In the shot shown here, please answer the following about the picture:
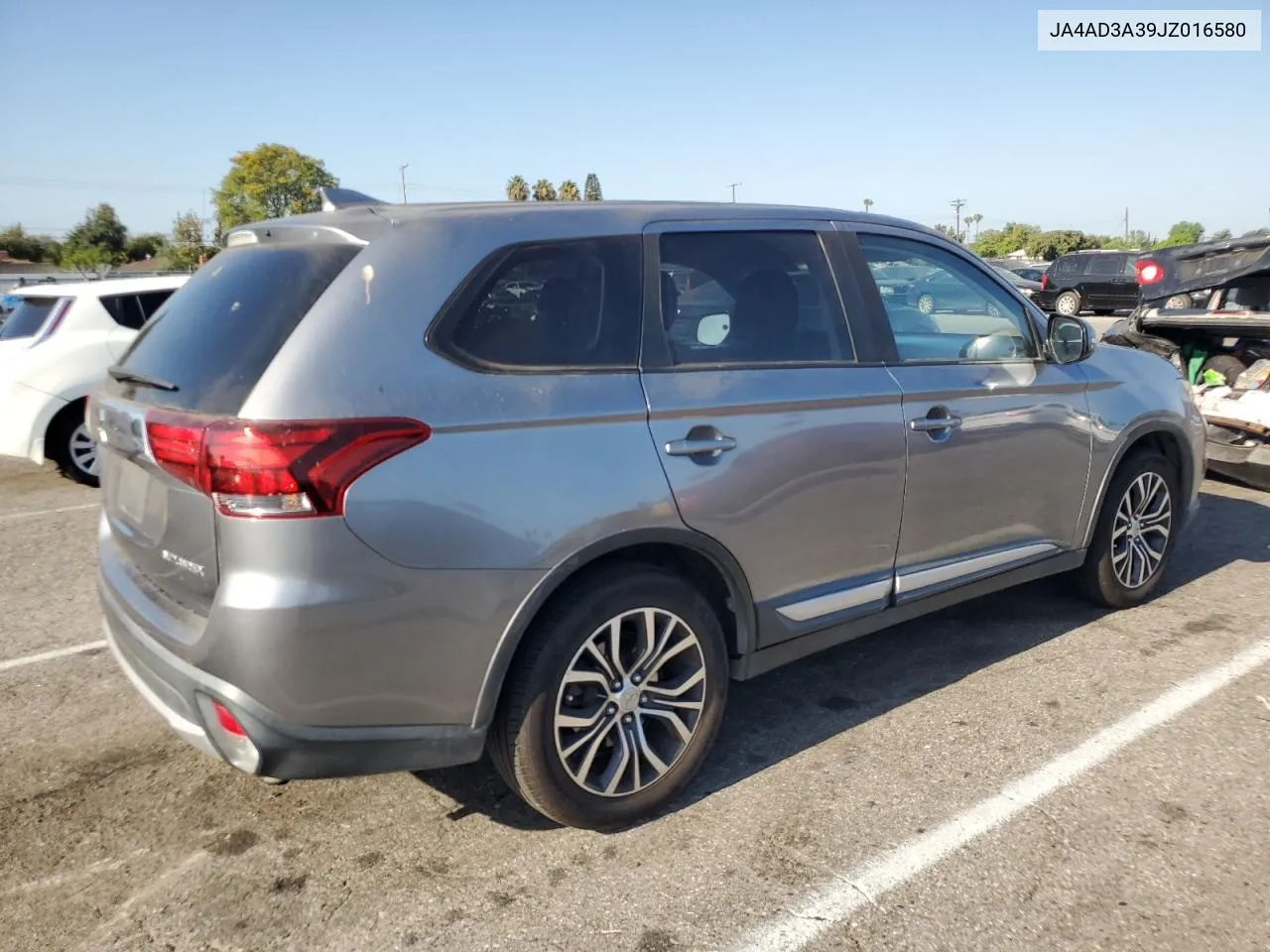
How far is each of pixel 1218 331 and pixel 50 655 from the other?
320 inches

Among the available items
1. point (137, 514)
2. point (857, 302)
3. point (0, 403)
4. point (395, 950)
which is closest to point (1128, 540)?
point (857, 302)

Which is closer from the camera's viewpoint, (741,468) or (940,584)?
(741,468)

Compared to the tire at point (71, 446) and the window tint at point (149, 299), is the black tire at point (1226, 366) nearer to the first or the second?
the window tint at point (149, 299)

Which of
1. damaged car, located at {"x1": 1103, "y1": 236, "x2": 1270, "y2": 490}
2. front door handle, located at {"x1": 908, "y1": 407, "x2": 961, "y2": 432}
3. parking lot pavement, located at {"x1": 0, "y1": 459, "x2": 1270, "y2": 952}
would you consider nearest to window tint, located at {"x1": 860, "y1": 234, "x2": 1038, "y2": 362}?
front door handle, located at {"x1": 908, "y1": 407, "x2": 961, "y2": 432}

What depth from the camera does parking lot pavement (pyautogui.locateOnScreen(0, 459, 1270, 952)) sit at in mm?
2586

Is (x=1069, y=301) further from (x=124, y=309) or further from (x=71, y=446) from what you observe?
(x=71, y=446)

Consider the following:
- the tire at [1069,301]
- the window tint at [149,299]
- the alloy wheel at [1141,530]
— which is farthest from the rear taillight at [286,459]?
the tire at [1069,301]

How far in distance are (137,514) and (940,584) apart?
9.17 ft

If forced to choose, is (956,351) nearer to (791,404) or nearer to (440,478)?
(791,404)

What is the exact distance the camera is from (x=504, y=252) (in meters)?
2.79

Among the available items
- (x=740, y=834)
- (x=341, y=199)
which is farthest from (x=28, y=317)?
(x=740, y=834)

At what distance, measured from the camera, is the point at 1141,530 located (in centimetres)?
479

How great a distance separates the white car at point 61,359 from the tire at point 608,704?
6.37 m

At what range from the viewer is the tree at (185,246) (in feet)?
236
